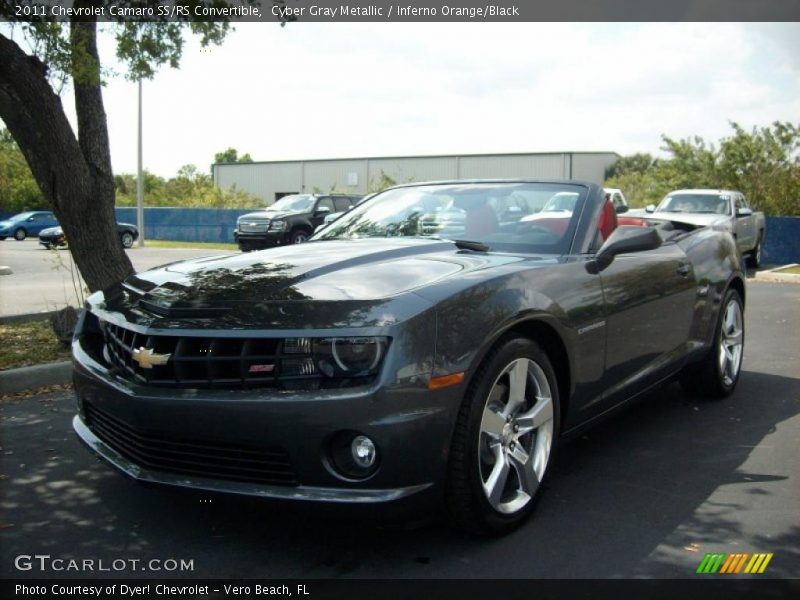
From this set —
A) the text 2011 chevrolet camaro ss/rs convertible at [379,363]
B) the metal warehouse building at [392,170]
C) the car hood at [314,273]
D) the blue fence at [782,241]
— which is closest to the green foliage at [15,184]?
the metal warehouse building at [392,170]

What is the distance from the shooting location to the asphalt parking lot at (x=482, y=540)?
2941 mm

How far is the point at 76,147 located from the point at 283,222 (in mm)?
15406

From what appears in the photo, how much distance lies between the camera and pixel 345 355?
2.78 meters

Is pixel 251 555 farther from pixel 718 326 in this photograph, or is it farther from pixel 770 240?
pixel 770 240

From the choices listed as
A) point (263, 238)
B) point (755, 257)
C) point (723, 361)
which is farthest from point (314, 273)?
point (263, 238)

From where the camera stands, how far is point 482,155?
157 feet

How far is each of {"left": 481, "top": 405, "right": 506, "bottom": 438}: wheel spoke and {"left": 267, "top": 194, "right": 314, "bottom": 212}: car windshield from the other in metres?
20.4

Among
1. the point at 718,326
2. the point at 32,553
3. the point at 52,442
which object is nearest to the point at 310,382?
the point at 32,553

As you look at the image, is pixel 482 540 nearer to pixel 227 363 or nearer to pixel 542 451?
pixel 542 451

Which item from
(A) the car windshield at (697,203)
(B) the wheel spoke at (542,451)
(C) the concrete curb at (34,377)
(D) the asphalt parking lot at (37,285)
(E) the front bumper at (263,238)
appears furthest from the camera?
(E) the front bumper at (263,238)

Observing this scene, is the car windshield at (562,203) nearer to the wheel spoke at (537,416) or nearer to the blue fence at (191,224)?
the wheel spoke at (537,416)

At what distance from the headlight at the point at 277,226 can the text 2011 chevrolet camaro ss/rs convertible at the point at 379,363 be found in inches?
705

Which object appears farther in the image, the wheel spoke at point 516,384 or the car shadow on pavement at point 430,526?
the wheel spoke at point 516,384

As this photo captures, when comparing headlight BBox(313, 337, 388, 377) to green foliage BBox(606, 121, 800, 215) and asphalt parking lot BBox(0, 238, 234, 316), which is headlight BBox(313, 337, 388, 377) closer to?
asphalt parking lot BBox(0, 238, 234, 316)
